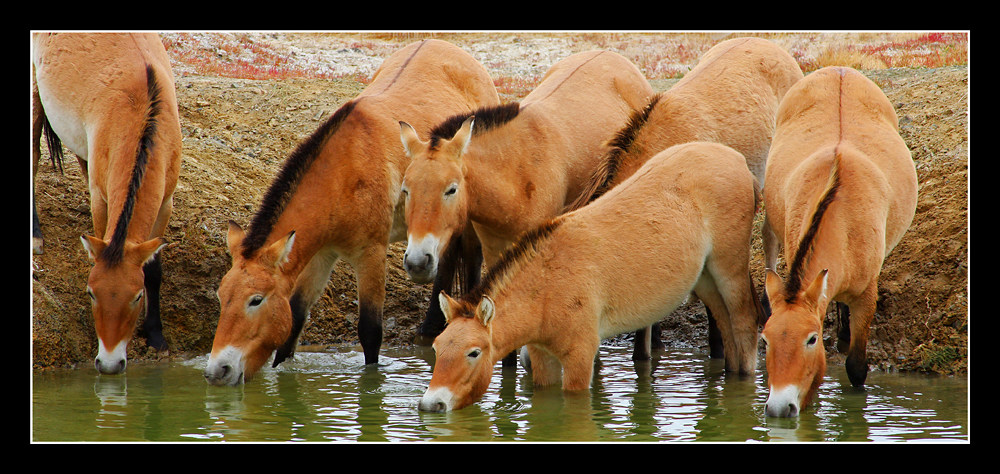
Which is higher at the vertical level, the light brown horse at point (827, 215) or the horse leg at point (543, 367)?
the light brown horse at point (827, 215)

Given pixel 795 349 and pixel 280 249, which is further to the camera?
pixel 280 249

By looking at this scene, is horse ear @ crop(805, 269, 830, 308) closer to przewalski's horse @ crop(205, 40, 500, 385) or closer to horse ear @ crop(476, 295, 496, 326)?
horse ear @ crop(476, 295, 496, 326)

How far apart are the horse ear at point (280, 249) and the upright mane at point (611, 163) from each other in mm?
2503

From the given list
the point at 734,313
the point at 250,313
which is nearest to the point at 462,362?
the point at 250,313

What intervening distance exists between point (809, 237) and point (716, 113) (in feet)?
→ 10.8

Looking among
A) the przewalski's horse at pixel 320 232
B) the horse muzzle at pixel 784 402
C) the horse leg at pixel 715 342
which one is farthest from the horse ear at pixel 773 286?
the przewalski's horse at pixel 320 232

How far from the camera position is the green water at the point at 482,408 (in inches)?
212

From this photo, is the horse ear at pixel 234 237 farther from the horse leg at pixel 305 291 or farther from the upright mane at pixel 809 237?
the upright mane at pixel 809 237

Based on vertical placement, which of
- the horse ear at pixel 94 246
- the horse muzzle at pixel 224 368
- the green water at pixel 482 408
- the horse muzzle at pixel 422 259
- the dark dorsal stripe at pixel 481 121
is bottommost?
the green water at pixel 482 408

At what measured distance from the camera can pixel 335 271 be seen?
986cm

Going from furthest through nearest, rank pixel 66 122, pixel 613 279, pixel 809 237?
pixel 66 122 < pixel 613 279 < pixel 809 237

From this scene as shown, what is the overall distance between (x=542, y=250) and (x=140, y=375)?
3774 mm

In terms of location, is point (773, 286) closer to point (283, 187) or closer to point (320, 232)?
point (320, 232)

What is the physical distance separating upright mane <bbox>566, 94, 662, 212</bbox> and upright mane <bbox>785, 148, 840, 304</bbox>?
1902mm
